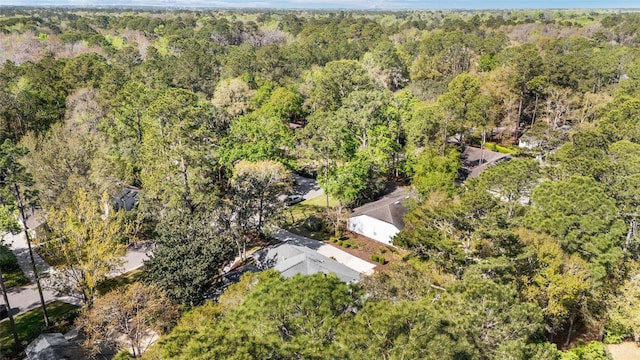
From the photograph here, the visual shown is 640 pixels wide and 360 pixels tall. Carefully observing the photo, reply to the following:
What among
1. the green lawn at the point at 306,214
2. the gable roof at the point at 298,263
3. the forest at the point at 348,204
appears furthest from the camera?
the green lawn at the point at 306,214

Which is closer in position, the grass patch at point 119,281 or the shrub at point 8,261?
the grass patch at point 119,281

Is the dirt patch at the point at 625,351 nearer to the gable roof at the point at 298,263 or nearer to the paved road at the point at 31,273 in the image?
the gable roof at the point at 298,263

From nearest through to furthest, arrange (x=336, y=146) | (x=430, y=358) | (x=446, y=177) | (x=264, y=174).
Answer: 1. (x=430, y=358)
2. (x=264, y=174)
3. (x=446, y=177)
4. (x=336, y=146)

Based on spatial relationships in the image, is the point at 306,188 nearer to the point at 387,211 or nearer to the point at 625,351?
the point at 387,211

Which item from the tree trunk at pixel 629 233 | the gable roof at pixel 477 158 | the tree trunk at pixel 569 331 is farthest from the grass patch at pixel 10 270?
the gable roof at pixel 477 158

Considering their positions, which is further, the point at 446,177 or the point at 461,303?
the point at 446,177

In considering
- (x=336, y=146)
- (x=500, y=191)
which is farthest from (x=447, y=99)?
(x=500, y=191)

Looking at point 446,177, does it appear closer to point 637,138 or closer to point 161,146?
point 637,138
